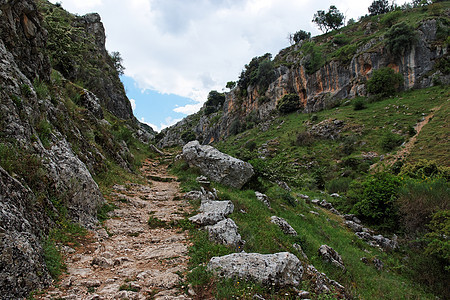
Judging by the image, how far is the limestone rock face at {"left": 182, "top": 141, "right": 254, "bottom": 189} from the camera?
13.7 meters

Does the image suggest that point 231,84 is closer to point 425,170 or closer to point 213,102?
point 213,102

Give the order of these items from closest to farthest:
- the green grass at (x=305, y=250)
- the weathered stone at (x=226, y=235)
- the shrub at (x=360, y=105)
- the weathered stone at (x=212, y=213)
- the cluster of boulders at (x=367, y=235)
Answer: the green grass at (x=305, y=250), the weathered stone at (x=226, y=235), the weathered stone at (x=212, y=213), the cluster of boulders at (x=367, y=235), the shrub at (x=360, y=105)

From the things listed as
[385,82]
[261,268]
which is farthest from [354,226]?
[385,82]

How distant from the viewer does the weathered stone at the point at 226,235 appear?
224 inches

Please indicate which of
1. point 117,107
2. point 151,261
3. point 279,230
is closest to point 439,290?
point 279,230

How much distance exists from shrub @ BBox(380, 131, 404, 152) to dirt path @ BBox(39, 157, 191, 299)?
3293 cm

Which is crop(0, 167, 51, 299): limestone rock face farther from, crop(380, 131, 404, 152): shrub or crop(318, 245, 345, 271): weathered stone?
crop(380, 131, 404, 152): shrub

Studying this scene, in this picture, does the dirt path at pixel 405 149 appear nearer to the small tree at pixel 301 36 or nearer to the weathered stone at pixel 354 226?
the weathered stone at pixel 354 226

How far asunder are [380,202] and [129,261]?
16.6 m

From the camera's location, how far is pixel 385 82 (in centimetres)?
4603

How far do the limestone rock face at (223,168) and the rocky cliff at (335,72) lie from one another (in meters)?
48.6

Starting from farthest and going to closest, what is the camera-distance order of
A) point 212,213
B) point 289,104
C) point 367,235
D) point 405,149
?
1. point 289,104
2. point 405,149
3. point 367,235
4. point 212,213

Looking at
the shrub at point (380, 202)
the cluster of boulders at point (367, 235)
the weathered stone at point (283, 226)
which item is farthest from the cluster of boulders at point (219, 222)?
the shrub at point (380, 202)

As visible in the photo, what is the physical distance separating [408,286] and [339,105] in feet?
167
